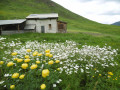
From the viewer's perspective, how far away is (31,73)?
7.57ft

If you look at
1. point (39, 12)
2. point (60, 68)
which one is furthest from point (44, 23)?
point (39, 12)

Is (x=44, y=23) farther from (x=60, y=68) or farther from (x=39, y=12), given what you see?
(x=39, y=12)

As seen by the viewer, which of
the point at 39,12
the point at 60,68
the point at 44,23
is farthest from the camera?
the point at 39,12

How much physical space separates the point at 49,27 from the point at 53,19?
2.48 metres

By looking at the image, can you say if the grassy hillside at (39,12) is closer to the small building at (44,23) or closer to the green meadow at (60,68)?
the small building at (44,23)

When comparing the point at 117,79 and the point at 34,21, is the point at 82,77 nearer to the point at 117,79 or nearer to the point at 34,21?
the point at 117,79

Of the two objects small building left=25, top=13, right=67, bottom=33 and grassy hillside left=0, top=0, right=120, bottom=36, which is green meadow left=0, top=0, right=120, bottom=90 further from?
grassy hillside left=0, top=0, right=120, bottom=36

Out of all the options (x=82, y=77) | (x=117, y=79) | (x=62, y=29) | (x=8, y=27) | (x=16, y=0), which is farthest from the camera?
(x=16, y=0)

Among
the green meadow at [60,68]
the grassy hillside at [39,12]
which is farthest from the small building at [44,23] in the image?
the green meadow at [60,68]

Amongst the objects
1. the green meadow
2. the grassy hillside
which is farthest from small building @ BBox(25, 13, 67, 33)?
the green meadow

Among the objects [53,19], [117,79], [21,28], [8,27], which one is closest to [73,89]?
[117,79]

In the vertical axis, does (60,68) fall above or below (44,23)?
below

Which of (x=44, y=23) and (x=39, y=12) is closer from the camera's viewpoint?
(x=44, y=23)

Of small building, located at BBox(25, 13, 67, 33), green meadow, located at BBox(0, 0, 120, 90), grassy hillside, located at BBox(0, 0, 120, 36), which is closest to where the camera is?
green meadow, located at BBox(0, 0, 120, 90)
